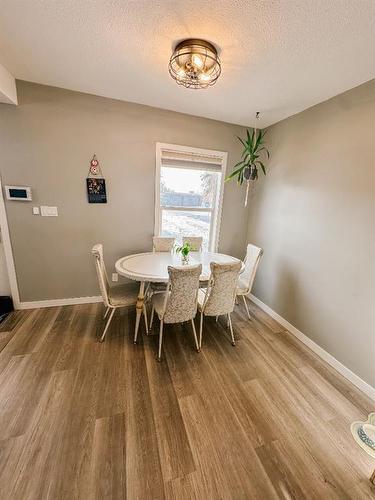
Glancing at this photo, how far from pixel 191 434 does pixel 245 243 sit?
2718 mm

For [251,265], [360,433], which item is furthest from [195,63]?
[360,433]

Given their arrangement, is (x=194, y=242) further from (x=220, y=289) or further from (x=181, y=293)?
(x=181, y=293)

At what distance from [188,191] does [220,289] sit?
5.38 feet

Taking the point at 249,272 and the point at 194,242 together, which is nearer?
the point at 249,272

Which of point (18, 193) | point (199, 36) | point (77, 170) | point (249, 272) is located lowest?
point (249, 272)

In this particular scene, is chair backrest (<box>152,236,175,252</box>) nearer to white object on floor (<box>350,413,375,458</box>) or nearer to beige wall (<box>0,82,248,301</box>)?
beige wall (<box>0,82,248,301</box>)

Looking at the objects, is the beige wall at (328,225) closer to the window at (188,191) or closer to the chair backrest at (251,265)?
the chair backrest at (251,265)

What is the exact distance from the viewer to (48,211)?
252 centimetres

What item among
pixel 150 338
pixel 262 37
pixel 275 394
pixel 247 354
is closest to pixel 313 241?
pixel 247 354

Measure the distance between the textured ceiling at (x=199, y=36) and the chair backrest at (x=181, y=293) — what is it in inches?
65.3

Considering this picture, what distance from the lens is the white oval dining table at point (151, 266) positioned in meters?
2.04

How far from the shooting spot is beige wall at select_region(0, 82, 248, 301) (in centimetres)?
232

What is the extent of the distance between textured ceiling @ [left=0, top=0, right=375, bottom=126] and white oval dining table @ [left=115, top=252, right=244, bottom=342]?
1.73 m

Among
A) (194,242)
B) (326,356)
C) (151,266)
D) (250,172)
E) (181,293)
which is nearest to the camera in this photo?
(181,293)
